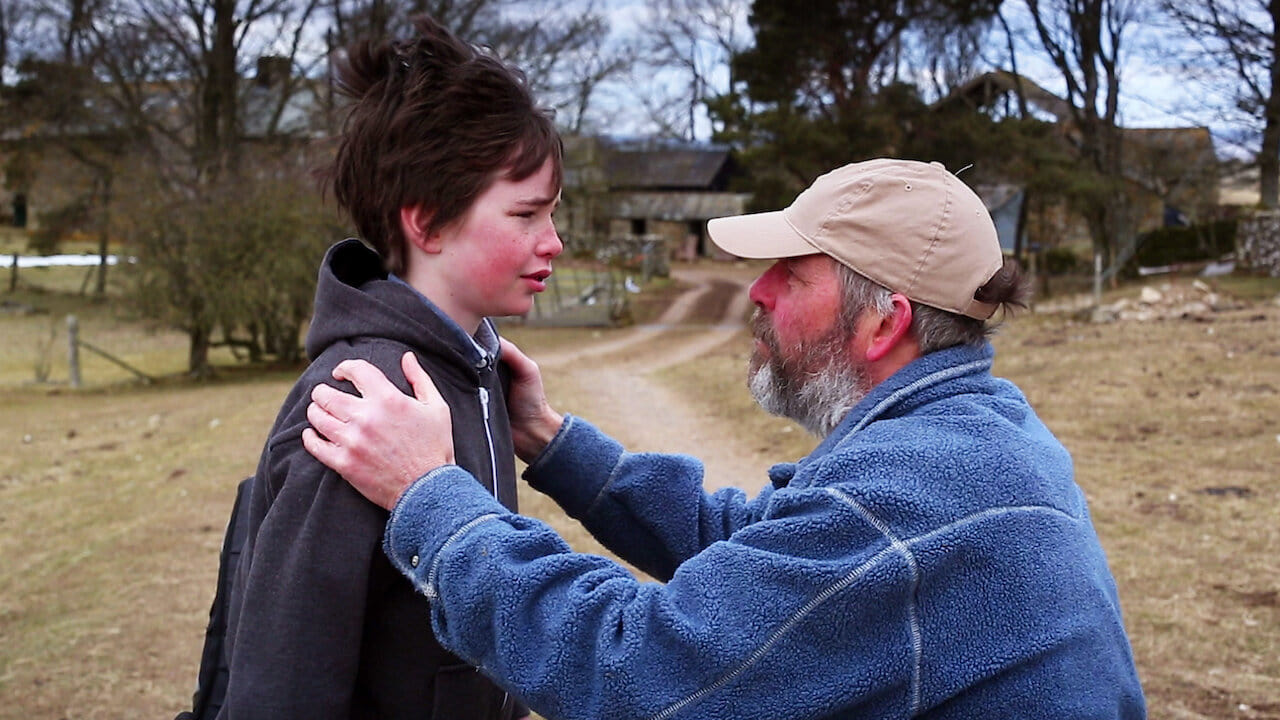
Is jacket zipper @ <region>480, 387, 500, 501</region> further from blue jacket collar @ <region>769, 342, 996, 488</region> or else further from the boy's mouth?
blue jacket collar @ <region>769, 342, 996, 488</region>

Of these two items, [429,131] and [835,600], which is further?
[429,131]

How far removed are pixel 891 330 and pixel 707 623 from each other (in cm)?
66

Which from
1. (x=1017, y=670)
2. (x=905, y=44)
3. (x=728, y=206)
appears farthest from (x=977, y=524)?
(x=728, y=206)

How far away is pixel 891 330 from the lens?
2.06m

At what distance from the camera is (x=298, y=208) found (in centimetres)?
2106

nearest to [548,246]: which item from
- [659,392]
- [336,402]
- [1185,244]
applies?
[336,402]

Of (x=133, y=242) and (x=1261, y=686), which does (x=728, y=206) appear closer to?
(x=133, y=242)

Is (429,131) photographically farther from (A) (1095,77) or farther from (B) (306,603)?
(A) (1095,77)

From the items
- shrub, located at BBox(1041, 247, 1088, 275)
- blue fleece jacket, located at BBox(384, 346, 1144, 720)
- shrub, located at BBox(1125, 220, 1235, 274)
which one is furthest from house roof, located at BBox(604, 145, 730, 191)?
blue fleece jacket, located at BBox(384, 346, 1144, 720)

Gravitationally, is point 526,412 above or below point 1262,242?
below

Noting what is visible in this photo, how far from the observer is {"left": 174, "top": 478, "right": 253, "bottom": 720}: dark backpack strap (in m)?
2.36

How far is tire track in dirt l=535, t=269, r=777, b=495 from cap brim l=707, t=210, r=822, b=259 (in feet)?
13.9

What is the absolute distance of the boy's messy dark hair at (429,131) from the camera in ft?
6.89

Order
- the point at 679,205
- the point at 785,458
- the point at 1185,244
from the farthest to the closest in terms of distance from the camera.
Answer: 1. the point at 679,205
2. the point at 1185,244
3. the point at 785,458
